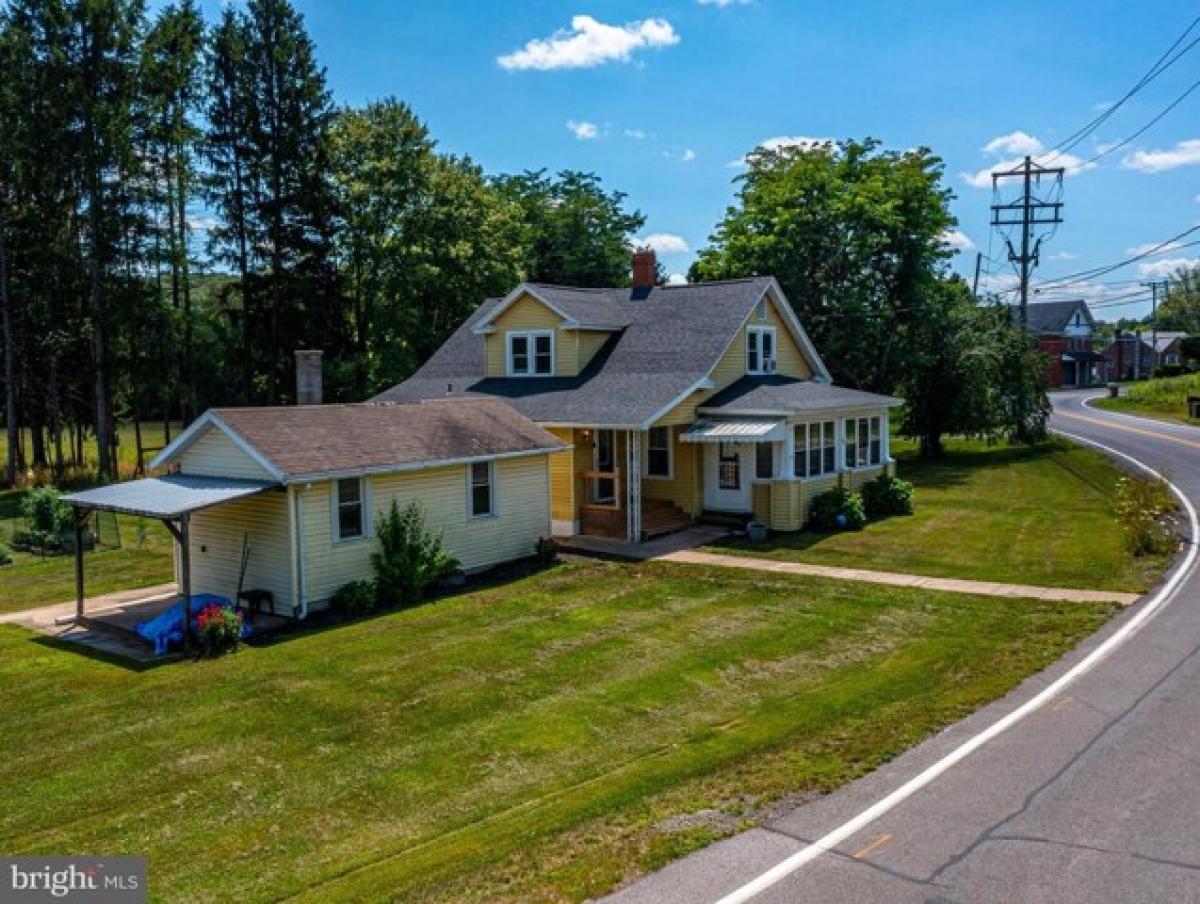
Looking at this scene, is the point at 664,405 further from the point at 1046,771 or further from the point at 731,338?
the point at 1046,771

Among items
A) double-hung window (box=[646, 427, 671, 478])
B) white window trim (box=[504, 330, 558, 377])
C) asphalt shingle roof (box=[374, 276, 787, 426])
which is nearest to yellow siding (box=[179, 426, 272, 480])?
asphalt shingle roof (box=[374, 276, 787, 426])

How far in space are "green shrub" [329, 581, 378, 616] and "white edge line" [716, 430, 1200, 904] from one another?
11008 millimetres

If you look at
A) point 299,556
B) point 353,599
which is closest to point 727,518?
point 353,599

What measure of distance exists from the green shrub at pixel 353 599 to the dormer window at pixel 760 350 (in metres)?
14.3

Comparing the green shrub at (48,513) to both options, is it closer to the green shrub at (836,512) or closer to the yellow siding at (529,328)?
the yellow siding at (529,328)

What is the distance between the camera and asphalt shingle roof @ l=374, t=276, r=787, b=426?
963 inches

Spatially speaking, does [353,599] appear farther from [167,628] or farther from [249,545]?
[167,628]

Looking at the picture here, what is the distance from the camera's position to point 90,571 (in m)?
20.9

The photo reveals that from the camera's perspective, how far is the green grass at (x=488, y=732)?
794 centimetres

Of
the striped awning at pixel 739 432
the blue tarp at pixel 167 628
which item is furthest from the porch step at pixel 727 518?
the blue tarp at pixel 167 628

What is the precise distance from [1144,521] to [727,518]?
369 inches

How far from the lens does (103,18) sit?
3162cm

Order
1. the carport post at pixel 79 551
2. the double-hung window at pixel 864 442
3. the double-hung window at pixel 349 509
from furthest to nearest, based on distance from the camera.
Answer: the double-hung window at pixel 864 442
the double-hung window at pixel 349 509
the carport post at pixel 79 551

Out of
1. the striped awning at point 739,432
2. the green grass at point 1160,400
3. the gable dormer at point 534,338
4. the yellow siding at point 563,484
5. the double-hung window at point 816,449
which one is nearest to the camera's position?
the striped awning at point 739,432
